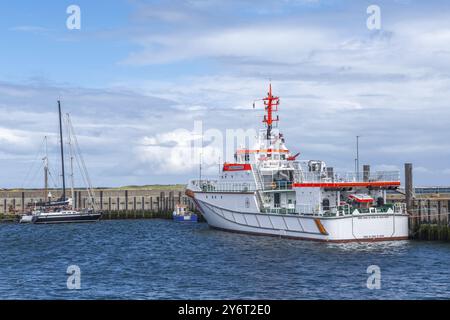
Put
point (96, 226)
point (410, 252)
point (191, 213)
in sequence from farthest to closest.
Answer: point (191, 213) → point (96, 226) → point (410, 252)

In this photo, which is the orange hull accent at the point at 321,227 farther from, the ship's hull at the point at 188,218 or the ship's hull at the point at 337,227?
the ship's hull at the point at 188,218

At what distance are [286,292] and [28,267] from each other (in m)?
16.4

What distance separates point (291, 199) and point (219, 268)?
16828 mm

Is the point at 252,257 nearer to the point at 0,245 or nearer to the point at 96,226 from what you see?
the point at 0,245

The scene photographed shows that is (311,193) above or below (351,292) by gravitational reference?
above

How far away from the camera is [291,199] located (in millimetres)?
48969

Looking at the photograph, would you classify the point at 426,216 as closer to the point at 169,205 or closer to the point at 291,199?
the point at 291,199

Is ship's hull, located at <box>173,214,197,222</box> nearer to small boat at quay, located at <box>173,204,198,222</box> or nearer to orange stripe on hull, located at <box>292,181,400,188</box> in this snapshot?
small boat at quay, located at <box>173,204,198,222</box>

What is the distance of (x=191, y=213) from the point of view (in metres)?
72.7

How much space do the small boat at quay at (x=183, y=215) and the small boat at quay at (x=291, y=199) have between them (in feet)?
44.4

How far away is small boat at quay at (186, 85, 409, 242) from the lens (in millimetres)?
42406
